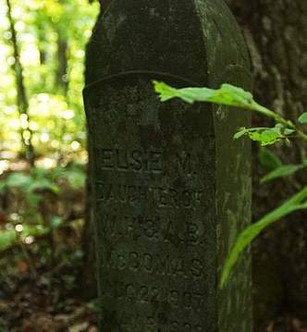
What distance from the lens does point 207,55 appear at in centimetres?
235

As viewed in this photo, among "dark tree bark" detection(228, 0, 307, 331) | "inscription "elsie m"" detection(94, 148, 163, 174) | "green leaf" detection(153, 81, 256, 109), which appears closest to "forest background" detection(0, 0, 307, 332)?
"dark tree bark" detection(228, 0, 307, 331)

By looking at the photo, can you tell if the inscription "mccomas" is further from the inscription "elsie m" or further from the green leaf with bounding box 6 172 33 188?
the green leaf with bounding box 6 172 33 188

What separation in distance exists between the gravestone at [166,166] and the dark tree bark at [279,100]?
87 cm

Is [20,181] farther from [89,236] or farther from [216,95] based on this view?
[216,95]

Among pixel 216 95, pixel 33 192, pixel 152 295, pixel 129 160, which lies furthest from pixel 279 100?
pixel 216 95

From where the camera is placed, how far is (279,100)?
143 inches

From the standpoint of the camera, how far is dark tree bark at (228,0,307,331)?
3578mm

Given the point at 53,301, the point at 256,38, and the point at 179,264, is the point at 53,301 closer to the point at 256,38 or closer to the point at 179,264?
the point at 179,264

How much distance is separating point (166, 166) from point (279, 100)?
50.7 inches

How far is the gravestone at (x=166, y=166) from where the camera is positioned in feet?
7.97

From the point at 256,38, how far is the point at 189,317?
1639mm

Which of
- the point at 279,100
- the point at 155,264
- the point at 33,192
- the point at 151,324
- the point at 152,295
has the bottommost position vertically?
the point at 151,324

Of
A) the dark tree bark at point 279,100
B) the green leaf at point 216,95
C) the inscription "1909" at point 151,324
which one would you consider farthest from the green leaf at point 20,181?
the green leaf at point 216,95

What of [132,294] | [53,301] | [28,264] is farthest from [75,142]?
[132,294]
